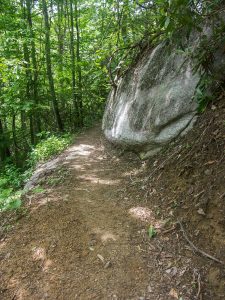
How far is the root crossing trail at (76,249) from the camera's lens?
10.0ft

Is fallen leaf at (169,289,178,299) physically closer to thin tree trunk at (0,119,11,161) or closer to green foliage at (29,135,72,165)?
green foliage at (29,135,72,165)

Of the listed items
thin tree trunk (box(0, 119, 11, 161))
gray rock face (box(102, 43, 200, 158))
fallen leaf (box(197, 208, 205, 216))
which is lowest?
thin tree trunk (box(0, 119, 11, 161))

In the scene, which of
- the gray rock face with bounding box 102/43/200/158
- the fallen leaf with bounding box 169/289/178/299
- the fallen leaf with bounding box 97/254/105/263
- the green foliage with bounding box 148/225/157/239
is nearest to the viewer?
the fallen leaf with bounding box 169/289/178/299

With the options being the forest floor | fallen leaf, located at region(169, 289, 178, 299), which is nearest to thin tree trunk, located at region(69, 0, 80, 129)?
the forest floor

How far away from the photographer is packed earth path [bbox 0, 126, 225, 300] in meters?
3.00

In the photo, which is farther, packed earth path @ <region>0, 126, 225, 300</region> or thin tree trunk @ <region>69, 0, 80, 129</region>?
thin tree trunk @ <region>69, 0, 80, 129</region>

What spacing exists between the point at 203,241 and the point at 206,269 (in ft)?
1.22

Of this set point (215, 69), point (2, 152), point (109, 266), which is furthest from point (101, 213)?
point (2, 152)

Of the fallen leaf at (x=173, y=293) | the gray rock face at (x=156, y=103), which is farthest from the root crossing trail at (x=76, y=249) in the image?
the gray rock face at (x=156, y=103)

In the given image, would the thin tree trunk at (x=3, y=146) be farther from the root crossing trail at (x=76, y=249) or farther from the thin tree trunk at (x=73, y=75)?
the root crossing trail at (x=76, y=249)

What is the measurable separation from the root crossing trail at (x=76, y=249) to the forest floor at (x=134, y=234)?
0.5 inches

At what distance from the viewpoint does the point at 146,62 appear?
7.50m

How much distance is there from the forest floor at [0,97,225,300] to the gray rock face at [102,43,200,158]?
579mm

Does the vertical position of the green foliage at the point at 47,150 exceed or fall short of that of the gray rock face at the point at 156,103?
it falls short
